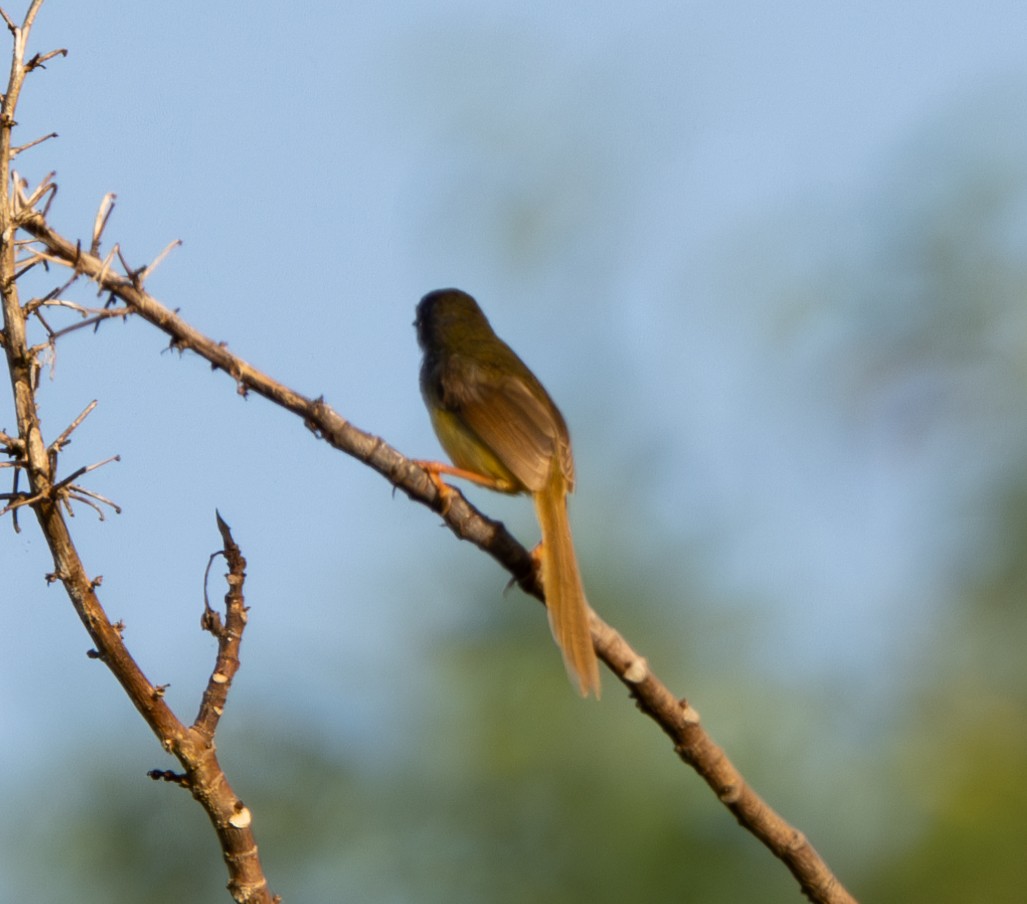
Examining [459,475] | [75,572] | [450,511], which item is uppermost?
[459,475]

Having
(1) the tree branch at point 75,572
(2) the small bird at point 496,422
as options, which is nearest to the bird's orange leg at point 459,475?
(2) the small bird at point 496,422

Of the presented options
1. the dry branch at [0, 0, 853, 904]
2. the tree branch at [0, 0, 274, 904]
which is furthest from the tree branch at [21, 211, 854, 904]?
the tree branch at [0, 0, 274, 904]

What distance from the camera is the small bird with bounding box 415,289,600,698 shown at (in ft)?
16.9

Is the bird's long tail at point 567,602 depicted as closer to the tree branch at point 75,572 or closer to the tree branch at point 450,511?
the tree branch at point 450,511

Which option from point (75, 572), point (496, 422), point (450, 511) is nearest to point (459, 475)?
point (496, 422)

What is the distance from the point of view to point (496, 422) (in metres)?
5.55

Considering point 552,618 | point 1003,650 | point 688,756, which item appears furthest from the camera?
point 1003,650

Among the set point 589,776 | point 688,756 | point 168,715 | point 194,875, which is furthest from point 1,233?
point 589,776

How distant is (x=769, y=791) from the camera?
1145 cm

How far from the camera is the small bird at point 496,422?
515 centimetres

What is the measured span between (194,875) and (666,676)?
3.71 meters

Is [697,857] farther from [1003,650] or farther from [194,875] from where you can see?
[1003,650]

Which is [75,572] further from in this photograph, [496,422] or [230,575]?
[496,422]

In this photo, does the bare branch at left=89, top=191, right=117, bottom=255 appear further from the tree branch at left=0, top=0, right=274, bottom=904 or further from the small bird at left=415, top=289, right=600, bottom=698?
the small bird at left=415, top=289, right=600, bottom=698
